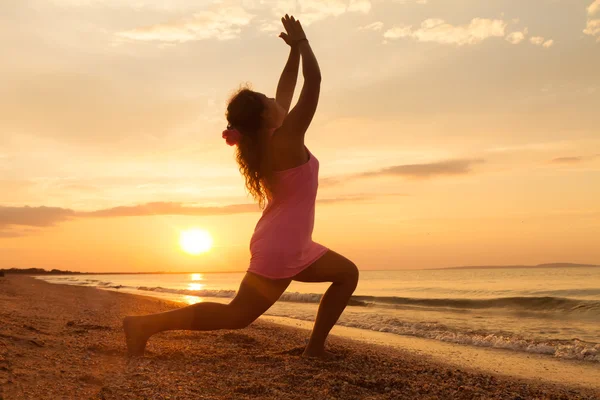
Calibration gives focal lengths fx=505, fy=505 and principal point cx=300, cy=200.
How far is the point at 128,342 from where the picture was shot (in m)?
3.69

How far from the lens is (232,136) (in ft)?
11.7

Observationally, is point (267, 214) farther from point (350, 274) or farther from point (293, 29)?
point (293, 29)

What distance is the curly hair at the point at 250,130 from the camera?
3.54m

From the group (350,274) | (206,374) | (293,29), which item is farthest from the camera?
(350,274)

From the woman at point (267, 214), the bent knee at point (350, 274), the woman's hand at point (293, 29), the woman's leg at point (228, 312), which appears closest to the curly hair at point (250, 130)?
the woman at point (267, 214)

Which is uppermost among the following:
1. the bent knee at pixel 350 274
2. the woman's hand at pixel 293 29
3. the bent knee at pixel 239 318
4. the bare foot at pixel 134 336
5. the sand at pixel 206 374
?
the woman's hand at pixel 293 29

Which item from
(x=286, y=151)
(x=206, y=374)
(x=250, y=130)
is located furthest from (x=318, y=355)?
(x=250, y=130)

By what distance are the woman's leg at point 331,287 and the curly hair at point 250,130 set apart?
0.71 m

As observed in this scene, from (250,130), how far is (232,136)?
13cm

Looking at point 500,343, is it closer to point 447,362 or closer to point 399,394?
point 447,362

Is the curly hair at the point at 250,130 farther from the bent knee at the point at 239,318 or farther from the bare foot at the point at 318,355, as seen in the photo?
the bare foot at the point at 318,355

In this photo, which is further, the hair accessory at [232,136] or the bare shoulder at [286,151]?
the hair accessory at [232,136]

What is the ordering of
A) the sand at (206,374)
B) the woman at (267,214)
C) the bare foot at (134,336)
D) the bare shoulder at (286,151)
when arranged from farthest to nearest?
the bare foot at (134,336)
the woman at (267,214)
the bare shoulder at (286,151)
the sand at (206,374)

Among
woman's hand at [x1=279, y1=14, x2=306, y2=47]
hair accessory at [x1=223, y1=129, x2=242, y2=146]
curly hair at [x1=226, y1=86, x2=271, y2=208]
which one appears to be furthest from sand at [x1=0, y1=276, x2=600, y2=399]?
woman's hand at [x1=279, y1=14, x2=306, y2=47]
